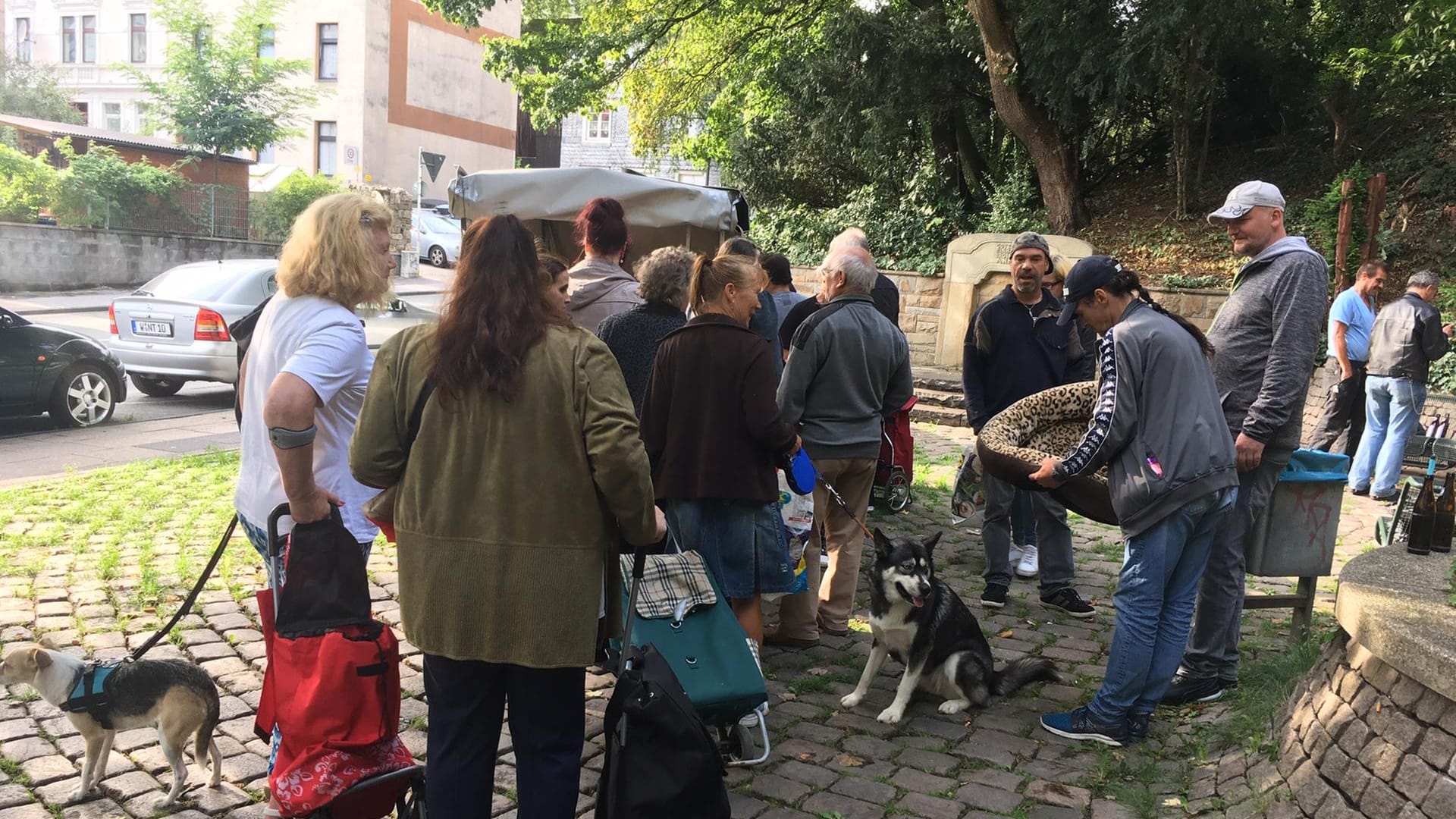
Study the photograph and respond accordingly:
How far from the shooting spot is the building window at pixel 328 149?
4050 cm

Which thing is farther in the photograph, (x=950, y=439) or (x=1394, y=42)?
(x=1394, y=42)

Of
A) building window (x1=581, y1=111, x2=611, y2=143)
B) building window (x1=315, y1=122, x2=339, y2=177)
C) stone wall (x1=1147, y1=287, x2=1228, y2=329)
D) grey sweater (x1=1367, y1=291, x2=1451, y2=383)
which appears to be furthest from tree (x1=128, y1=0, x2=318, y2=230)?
grey sweater (x1=1367, y1=291, x2=1451, y2=383)

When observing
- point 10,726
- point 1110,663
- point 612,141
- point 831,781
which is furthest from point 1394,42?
point 612,141

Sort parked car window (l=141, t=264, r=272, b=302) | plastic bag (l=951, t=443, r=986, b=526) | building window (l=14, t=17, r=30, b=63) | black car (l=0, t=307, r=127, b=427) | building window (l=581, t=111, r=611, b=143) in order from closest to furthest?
1. plastic bag (l=951, t=443, r=986, b=526)
2. black car (l=0, t=307, r=127, b=427)
3. parked car window (l=141, t=264, r=272, b=302)
4. building window (l=14, t=17, r=30, b=63)
5. building window (l=581, t=111, r=611, b=143)

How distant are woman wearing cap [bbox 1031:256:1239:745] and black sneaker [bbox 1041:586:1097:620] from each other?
5.62 ft

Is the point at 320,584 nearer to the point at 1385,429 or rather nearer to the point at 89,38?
the point at 1385,429

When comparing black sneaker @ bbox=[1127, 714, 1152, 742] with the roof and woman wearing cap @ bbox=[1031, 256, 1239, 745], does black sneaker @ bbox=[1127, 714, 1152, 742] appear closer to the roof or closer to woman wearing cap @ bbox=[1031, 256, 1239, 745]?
woman wearing cap @ bbox=[1031, 256, 1239, 745]

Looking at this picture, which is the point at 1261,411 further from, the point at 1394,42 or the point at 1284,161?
the point at 1284,161

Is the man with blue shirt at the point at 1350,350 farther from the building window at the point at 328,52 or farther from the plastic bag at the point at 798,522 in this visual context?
the building window at the point at 328,52

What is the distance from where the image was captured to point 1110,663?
4.47 meters

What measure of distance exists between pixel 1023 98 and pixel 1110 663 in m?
13.4

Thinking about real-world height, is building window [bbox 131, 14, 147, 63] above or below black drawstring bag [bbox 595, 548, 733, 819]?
above

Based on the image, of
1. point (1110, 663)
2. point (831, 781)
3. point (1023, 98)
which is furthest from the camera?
point (1023, 98)

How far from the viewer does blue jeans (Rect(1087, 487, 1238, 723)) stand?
433 cm
